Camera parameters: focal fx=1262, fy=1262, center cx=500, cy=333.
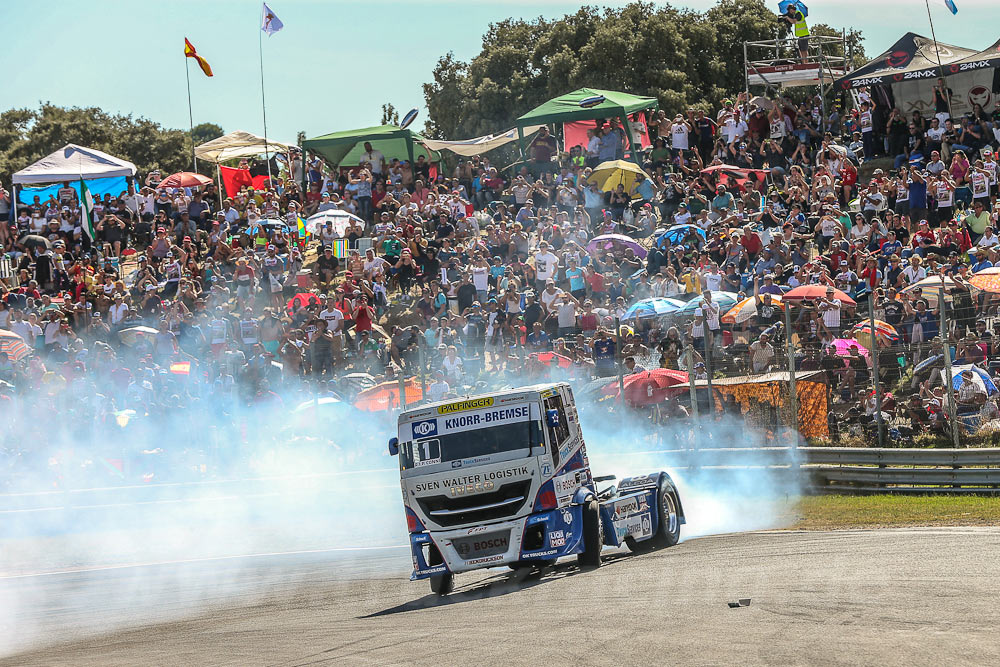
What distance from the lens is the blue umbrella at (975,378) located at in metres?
17.0

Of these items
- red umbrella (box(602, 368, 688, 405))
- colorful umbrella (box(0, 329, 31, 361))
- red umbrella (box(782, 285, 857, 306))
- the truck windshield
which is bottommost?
red umbrella (box(602, 368, 688, 405))

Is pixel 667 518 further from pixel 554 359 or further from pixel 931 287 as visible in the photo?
pixel 554 359

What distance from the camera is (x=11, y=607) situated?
50.3ft

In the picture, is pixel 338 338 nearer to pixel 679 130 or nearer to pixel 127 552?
pixel 127 552

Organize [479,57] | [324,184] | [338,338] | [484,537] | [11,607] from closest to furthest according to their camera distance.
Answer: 1. [484,537]
2. [11,607]
3. [338,338]
4. [324,184]
5. [479,57]

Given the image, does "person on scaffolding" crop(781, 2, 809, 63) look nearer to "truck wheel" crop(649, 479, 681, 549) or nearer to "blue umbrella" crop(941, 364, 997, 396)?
"blue umbrella" crop(941, 364, 997, 396)

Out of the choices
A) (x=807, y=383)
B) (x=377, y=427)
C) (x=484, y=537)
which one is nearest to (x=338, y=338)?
(x=377, y=427)

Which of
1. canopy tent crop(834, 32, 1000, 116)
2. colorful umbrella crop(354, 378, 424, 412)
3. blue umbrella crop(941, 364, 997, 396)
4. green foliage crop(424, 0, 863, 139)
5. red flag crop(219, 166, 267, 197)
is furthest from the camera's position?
green foliage crop(424, 0, 863, 139)

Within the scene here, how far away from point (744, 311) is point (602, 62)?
31.8 m

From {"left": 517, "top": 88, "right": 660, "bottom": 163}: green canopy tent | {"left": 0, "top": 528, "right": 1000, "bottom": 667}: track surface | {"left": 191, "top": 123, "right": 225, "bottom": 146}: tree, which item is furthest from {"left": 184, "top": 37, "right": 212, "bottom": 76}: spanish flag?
{"left": 191, "top": 123, "right": 225, "bottom": 146}: tree

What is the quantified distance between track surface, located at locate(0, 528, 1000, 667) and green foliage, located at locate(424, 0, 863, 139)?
3670cm

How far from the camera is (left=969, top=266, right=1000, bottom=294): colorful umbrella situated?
18391 millimetres

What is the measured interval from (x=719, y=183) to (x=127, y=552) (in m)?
14.7

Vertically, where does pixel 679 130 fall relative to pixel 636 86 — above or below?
below
